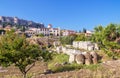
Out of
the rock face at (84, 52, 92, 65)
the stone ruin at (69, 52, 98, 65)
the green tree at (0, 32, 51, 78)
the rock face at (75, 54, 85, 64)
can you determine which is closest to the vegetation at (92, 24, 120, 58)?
the stone ruin at (69, 52, 98, 65)

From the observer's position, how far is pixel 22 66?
62.7 ft

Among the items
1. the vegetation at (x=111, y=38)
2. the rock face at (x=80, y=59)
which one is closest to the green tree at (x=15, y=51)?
the rock face at (x=80, y=59)

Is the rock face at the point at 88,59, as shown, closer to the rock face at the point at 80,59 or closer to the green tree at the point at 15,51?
the rock face at the point at 80,59

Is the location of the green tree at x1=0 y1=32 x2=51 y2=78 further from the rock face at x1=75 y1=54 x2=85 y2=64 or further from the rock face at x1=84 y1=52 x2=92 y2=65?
the rock face at x1=84 y1=52 x2=92 y2=65

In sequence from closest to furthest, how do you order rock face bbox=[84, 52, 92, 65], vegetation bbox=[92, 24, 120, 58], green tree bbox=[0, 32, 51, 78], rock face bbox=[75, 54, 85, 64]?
green tree bbox=[0, 32, 51, 78]
rock face bbox=[84, 52, 92, 65]
vegetation bbox=[92, 24, 120, 58]
rock face bbox=[75, 54, 85, 64]

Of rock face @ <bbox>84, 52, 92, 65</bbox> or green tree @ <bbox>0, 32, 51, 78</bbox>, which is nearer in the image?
green tree @ <bbox>0, 32, 51, 78</bbox>


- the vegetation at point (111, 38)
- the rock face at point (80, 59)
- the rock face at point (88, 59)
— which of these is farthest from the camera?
the rock face at point (80, 59)

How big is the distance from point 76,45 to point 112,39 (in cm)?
2188

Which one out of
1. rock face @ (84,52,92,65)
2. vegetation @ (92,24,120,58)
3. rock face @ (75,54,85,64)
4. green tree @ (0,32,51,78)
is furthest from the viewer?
rock face @ (75,54,85,64)

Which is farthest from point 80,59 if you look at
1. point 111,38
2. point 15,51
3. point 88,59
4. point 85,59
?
point 15,51

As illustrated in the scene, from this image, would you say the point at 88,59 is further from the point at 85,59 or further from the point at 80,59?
the point at 80,59

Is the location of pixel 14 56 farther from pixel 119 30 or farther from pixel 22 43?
pixel 119 30

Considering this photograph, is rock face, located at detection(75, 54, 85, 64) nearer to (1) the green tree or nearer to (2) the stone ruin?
(2) the stone ruin

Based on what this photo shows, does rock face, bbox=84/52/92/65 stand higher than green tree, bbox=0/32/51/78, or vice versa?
green tree, bbox=0/32/51/78
